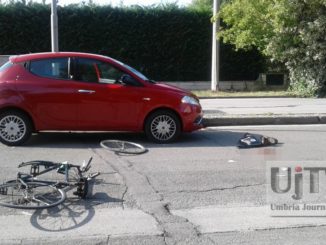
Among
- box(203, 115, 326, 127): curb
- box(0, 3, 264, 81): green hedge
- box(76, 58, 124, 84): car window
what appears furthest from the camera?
box(0, 3, 264, 81): green hedge

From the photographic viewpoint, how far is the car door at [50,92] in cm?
974

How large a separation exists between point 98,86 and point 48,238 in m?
5.11

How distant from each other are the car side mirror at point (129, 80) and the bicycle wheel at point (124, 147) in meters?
1.15

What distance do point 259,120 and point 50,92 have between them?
524 centimetres

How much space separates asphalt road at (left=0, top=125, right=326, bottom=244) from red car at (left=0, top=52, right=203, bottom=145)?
360mm

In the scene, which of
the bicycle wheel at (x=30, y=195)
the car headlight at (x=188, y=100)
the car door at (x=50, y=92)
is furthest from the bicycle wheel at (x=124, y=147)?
the bicycle wheel at (x=30, y=195)

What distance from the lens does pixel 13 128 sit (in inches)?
384

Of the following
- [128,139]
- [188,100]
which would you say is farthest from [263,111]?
[128,139]

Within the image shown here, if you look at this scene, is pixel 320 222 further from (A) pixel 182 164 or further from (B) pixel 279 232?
(A) pixel 182 164

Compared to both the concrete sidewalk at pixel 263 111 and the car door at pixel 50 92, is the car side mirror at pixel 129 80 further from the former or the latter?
the concrete sidewalk at pixel 263 111

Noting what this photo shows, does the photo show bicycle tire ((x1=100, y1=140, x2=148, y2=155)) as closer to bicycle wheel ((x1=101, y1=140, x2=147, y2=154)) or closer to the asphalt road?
bicycle wheel ((x1=101, y1=140, x2=147, y2=154))

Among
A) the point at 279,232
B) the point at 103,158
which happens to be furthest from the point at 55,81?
the point at 279,232

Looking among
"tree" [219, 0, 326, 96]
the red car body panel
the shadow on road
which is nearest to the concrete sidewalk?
the shadow on road

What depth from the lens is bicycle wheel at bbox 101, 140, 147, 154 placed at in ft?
30.0
